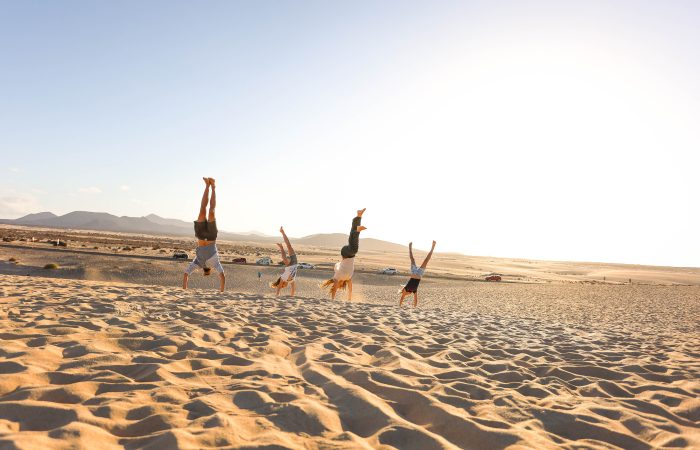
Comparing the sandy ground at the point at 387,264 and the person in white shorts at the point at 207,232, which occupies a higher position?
the person in white shorts at the point at 207,232

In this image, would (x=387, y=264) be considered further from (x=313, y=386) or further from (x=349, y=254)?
(x=313, y=386)

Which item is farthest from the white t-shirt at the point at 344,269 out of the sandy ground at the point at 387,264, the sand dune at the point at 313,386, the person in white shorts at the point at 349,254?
the sandy ground at the point at 387,264

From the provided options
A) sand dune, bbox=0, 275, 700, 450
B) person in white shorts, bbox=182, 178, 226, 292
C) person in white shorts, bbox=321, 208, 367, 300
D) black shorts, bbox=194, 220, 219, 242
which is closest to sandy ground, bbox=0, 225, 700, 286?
person in white shorts, bbox=321, 208, 367, 300

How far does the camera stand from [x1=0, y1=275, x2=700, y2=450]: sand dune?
10.7 ft

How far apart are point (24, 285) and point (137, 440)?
11.9 m

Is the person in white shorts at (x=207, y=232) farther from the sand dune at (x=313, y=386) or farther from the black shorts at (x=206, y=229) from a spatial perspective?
the sand dune at (x=313, y=386)

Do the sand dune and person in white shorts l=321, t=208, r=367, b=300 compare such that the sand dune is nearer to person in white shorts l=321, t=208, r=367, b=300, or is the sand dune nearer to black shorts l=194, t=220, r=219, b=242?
person in white shorts l=321, t=208, r=367, b=300

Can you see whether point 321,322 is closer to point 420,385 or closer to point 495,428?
point 420,385

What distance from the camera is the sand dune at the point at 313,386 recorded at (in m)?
3.26

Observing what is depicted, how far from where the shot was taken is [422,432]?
3.40 meters

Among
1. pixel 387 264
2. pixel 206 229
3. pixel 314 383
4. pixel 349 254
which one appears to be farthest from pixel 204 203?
pixel 387 264

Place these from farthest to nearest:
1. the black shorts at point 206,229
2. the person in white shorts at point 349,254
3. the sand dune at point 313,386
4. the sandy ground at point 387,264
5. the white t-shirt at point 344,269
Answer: the sandy ground at point 387,264 < the white t-shirt at point 344,269 < the black shorts at point 206,229 < the person in white shorts at point 349,254 < the sand dune at point 313,386

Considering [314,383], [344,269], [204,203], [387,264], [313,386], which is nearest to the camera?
[313,386]

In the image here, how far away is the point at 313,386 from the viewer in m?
4.51
